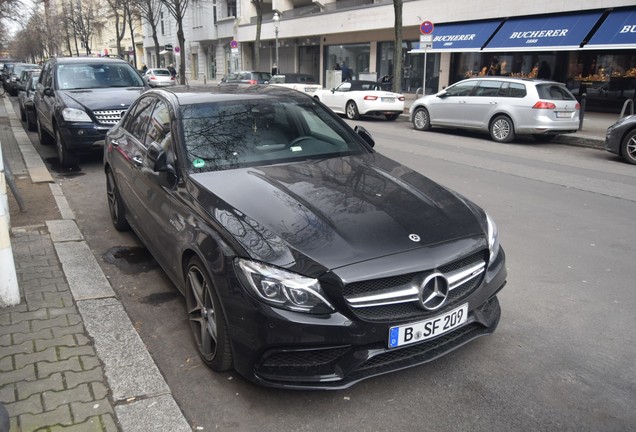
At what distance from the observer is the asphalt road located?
2854mm

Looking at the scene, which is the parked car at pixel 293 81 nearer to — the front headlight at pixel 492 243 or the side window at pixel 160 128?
the side window at pixel 160 128

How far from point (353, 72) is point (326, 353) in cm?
3243

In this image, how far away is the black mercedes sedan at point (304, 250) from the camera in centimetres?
270

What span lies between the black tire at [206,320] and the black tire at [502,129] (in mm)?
12148

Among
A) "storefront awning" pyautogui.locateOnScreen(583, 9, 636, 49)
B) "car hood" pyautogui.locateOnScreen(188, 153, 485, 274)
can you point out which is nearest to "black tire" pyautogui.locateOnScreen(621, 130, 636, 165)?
"storefront awning" pyautogui.locateOnScreen(583, 9, 636, 49)

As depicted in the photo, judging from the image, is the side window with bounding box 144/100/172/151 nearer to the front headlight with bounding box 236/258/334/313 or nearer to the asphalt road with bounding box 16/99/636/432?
the asphalt road with bounding box 16/99/636/432

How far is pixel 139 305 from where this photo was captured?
424cm

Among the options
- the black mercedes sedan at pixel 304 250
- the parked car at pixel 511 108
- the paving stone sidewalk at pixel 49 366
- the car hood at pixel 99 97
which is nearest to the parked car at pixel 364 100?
the parked car at pixel 511 108

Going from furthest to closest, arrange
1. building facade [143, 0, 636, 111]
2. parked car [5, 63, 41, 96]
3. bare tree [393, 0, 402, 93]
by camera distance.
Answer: parked car [5, 63, 41, 96]
bare tree [393, 0, 402, 93]
building facade [143, 0, 636, 111]

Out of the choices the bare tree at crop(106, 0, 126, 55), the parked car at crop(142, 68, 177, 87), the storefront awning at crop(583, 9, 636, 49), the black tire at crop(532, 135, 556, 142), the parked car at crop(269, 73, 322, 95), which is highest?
the bare tree at crop(106, 0, 126, 55)

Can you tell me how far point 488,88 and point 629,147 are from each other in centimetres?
437

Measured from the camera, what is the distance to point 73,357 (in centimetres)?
332

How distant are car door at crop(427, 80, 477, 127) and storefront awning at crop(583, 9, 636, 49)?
6.79 metres

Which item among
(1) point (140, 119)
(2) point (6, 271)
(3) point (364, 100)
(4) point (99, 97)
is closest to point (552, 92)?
(3) point (364, 100)
